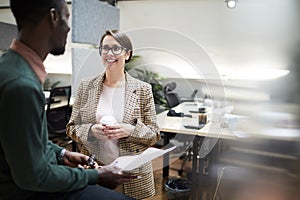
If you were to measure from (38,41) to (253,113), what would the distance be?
0.73 metres

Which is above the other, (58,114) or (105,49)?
(105,49)

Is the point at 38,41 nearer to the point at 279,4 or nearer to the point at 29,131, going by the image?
the point at 29,131

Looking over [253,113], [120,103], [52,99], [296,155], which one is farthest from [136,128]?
[52,99]

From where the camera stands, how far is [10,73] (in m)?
0.57

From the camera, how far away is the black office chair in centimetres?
281

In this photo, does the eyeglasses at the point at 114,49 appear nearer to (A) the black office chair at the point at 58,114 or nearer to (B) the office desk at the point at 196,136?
(B) the office desk at the point at 196,136

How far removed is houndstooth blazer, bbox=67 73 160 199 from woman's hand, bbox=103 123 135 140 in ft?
0.06

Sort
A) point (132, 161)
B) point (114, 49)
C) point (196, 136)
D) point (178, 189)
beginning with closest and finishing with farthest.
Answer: point (132, 161) → point (114, 49) → point (196, 136) → point (178, 189)

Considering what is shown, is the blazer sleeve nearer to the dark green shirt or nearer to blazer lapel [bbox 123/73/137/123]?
blazer lapel [bbox 123/73/137/123]

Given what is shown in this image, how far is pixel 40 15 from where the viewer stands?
24.8 inches

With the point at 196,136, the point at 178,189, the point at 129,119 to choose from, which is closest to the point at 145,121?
the point at 129,119

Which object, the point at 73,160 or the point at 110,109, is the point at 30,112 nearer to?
the point at 73,160

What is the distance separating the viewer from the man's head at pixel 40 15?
A: 627mm

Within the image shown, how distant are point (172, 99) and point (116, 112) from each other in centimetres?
83
